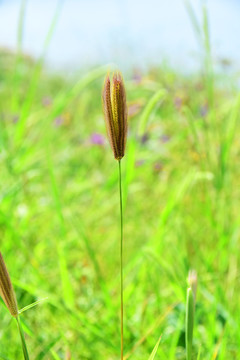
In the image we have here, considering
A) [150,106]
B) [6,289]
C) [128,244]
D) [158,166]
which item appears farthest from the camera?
[158,166]

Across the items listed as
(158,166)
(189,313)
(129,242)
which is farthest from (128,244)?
(189,313)

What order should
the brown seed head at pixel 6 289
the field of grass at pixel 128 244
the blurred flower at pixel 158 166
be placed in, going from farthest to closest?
1. the blurred flower at pixel 158 166
2. the field of grass at pixel 128 244
3. the brown seed head at pixel 6 289

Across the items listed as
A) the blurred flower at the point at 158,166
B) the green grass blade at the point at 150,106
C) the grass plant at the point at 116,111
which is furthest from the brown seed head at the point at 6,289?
the blurred flower at the point at 158,166

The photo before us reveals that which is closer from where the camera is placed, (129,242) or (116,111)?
(116,111)

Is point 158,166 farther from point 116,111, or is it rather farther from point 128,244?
point 116,111

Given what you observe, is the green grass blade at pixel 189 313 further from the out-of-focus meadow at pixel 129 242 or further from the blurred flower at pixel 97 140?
the blurred flower at pixel 97 140

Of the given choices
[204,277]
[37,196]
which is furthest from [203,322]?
[37,196]

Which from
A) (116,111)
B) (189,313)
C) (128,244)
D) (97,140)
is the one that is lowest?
(128,244)

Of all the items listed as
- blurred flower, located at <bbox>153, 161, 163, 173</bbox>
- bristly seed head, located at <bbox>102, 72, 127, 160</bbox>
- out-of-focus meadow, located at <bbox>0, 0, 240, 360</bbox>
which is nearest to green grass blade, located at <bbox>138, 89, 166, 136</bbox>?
out-of-focus meadow, located at <bbox>0, 0, 240, 360</bbox>

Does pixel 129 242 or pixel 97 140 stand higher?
pixel 97 140
